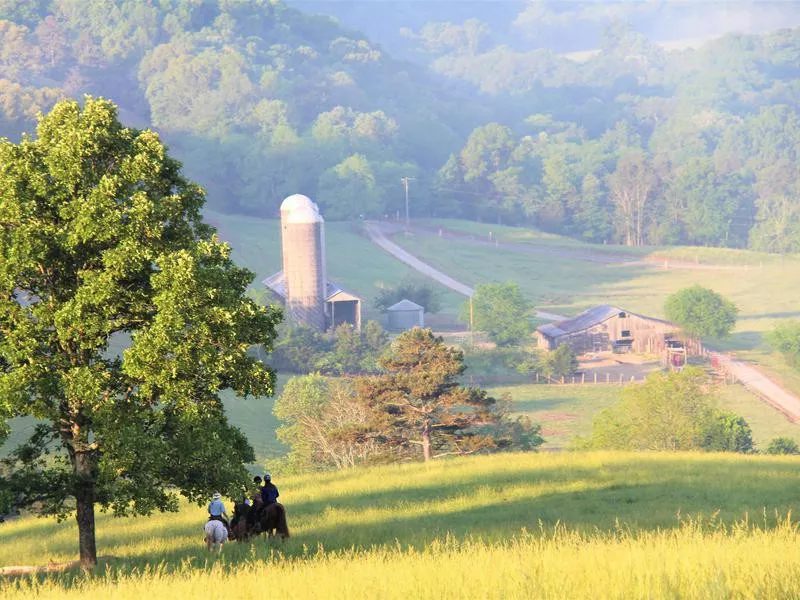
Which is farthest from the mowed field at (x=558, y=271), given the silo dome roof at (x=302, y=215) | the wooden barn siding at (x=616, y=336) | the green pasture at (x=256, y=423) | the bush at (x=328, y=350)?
the green pasture at (x=256, y=423)

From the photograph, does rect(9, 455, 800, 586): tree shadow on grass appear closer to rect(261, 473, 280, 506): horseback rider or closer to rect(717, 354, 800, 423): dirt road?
rect(261, 473, 280, 506): horseback rider

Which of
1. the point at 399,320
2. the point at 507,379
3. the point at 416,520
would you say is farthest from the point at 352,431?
the point at 399,320

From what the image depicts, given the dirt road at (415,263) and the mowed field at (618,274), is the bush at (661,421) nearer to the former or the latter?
the mowed field at (618,274)

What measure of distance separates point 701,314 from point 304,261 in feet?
122

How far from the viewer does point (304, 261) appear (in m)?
112

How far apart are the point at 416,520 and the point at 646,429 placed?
39734 millimetres

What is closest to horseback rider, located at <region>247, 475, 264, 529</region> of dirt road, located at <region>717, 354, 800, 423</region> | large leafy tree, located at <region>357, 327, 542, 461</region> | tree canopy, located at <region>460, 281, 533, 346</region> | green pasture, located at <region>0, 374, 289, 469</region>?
large leafy tree, located at <region>357, 327, 542, 461</region>

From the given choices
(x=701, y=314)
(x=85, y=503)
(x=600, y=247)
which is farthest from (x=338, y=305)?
(x=85, y=503)

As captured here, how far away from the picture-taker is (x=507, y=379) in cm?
10200

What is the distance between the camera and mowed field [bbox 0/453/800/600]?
12.2 m

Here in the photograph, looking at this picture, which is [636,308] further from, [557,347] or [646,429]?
[646,429]

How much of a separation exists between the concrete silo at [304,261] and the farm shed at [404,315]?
13.7 meters

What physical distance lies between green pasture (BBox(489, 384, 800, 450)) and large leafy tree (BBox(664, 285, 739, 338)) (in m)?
16.8

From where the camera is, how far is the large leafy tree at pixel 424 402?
156ft
